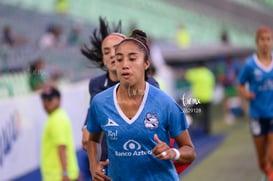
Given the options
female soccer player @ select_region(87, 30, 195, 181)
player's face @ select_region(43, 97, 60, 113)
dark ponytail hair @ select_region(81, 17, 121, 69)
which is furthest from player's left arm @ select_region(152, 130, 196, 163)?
player's face @ select_region(43, 97, 60, 113)

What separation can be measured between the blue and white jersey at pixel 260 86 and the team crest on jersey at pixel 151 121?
200 inches

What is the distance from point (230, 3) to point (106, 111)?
29199mm

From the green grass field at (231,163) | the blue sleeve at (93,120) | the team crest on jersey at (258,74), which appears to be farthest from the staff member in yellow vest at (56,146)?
the green grass field at (231,163)

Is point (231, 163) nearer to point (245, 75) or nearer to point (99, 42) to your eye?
point (245, 75)

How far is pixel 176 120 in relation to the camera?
4.57 metres

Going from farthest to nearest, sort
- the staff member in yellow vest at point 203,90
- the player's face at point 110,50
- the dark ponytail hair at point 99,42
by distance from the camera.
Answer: the staff member in yellow vest at point 203,90
the dark ponytail hair at point 99,42
the player's face at point 110,50

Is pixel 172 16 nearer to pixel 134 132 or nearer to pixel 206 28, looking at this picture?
pixel 206 28

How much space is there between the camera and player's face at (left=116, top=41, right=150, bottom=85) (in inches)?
179

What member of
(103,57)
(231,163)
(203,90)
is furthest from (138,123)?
(203,90)

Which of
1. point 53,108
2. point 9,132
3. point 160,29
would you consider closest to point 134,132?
point 53,108

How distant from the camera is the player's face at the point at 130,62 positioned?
4543 millimetres

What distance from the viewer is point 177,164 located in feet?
15.6

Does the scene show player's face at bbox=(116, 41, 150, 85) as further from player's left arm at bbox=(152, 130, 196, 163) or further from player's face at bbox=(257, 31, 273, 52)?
player's face at bbox=(257, 31, 273, 52)

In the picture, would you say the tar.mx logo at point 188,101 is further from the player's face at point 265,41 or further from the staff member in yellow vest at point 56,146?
the player's face at point 265,41
